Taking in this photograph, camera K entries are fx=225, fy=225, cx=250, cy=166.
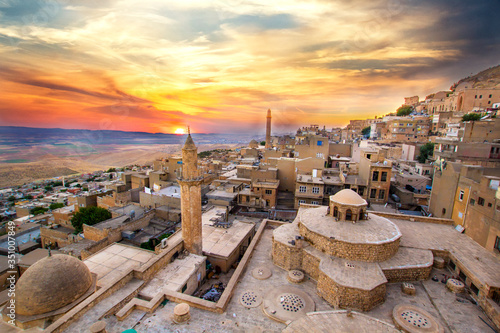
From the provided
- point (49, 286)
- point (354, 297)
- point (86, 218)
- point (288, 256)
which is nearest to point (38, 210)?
point (86, 218)

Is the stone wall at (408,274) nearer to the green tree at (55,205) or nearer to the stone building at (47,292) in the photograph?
the stone building at (47,292)

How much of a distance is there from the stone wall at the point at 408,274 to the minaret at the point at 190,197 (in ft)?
A: 40.4

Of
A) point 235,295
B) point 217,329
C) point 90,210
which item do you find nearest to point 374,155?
point 235,295

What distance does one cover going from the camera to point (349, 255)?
12688 millimetres

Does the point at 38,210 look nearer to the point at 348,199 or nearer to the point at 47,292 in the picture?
the point at 47,292

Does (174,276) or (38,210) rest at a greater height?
(174,276)

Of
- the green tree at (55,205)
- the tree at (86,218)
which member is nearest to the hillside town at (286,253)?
the tree at (86,218)

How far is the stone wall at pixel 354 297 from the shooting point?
416 inches

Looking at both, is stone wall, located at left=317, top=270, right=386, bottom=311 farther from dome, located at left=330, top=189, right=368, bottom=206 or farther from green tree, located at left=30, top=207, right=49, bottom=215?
green tree, located at left=30, top=207, right=49, bottom=215

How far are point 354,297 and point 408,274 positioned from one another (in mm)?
4497

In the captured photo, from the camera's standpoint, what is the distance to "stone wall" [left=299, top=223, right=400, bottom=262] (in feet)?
41.2

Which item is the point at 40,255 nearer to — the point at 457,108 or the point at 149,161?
the point at 149,161

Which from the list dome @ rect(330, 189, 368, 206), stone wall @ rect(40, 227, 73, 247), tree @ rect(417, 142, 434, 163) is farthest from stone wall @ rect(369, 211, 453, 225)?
stone wall @ rect(40, 227, 73, 247)

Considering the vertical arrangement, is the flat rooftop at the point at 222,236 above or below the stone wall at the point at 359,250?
below
